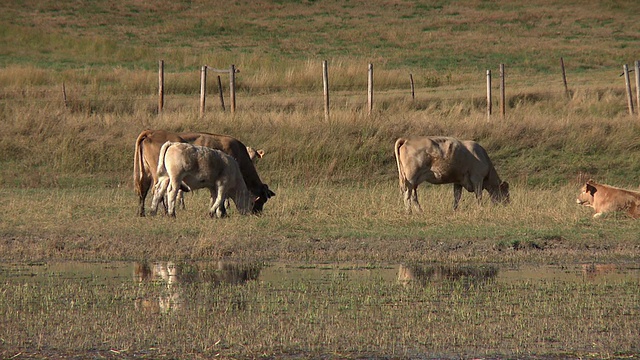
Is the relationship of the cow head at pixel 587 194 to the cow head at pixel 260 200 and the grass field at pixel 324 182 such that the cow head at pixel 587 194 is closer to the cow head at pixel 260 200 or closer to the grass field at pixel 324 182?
the grass field at pixel 324 182

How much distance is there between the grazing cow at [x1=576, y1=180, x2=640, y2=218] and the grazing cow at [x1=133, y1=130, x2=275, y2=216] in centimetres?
480

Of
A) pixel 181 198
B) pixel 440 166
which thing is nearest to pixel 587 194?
pixel 440 166

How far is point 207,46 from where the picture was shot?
43656mm

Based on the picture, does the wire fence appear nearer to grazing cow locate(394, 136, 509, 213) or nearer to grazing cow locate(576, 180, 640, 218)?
grazing cow locate(394, 136, 509, 213)

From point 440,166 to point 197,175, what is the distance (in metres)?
3.75

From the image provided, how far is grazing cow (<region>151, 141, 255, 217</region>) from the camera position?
1436 cm

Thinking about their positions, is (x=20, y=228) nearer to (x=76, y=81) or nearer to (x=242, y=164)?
(x=242, y=164)

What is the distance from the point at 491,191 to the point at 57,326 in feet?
30.7

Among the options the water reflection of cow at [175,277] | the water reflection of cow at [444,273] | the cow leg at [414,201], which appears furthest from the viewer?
the cow leg at [414,201]

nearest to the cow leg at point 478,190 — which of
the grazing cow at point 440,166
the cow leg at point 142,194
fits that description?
the grazing cow at point 440,166

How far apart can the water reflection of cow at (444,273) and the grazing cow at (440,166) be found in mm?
3926

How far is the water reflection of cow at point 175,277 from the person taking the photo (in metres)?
9.30

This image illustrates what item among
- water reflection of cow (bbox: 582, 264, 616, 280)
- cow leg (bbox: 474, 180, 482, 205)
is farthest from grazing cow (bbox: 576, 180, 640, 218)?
water reflection of cow (bbox: 582, 264, 616, 280)

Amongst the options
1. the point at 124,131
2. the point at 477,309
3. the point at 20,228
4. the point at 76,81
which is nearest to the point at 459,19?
the point at 76,81
